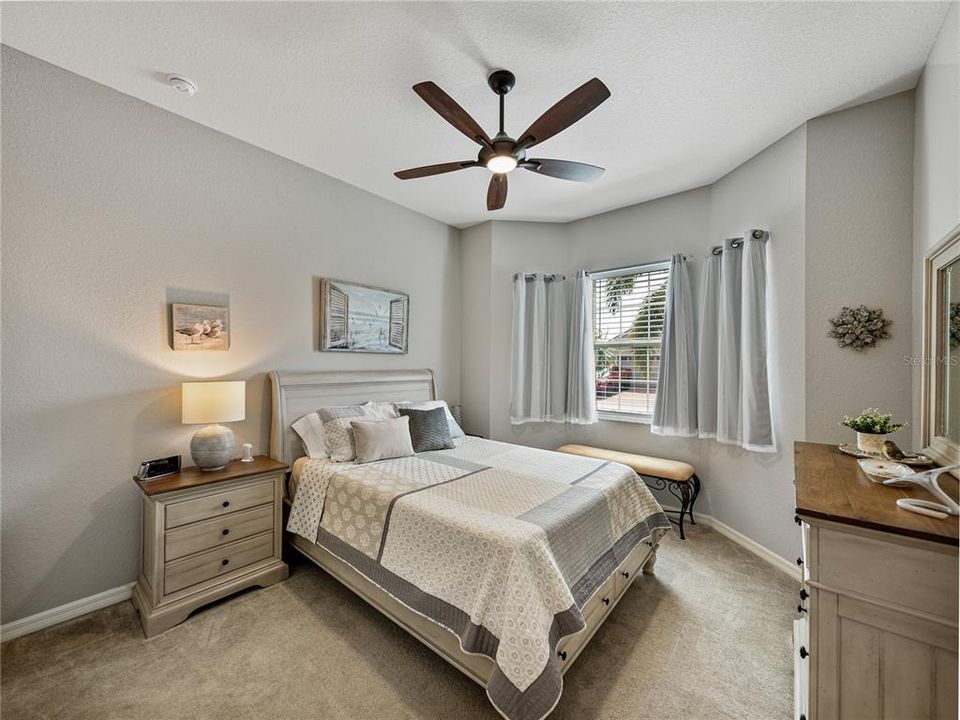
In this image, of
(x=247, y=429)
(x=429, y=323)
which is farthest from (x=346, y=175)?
(x=247, y=429)

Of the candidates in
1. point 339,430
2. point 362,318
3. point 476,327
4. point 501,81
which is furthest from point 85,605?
point 501,81

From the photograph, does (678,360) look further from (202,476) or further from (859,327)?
(202,476)

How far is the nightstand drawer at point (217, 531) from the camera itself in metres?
2.11

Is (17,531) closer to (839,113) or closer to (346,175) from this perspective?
(346,175)

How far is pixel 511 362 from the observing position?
14.0ft

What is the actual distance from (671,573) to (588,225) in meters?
3.31

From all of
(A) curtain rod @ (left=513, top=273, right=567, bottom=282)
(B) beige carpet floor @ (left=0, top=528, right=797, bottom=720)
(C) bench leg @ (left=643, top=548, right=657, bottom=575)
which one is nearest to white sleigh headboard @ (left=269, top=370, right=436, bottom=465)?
(B) beige carpet floor @ (left=0, top=528, right=797, bottom=720)

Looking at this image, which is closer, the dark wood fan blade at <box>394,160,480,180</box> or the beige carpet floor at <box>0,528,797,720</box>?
the beige carpet floor at <box>0,528,797,720</box>

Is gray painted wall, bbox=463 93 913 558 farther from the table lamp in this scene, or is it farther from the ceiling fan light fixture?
the table lamp

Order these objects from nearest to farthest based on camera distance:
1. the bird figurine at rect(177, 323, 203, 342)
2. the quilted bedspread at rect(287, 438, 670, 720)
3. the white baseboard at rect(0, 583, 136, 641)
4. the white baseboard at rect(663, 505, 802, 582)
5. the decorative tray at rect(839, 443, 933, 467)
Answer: the quilted bedspread at rect(287, 438, 670, 720)
the decorative tray at rect(839, 443, 933, 467)
the white baseboard at rect(0, 583, 136, 641)
the bird figurine at rect(177, 323, 203, 342)
the white baseboard at rect(663, 505, 802, 582)

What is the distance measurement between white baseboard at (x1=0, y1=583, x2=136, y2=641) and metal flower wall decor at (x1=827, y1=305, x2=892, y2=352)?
4.53 meters

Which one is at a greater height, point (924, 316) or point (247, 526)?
point (924, 316)

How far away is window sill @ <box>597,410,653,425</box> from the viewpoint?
3.78 meters

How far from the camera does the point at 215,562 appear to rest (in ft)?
7.40
